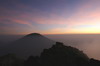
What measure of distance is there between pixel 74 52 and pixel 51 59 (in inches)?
435

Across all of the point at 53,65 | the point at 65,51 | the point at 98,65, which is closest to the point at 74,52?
the point at 65,51

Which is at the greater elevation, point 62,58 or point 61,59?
point 62,58

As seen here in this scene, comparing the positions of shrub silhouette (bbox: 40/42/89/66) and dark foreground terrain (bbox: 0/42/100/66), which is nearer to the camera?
dark foreground terrain (bbox: 0/42/100/66)

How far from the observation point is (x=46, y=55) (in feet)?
194

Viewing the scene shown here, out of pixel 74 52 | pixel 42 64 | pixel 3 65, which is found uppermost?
pixel 74 52

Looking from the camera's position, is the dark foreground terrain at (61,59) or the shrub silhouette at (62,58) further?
the shrub silhouette at (62,58)

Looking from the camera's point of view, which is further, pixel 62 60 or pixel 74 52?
pixel 74 52

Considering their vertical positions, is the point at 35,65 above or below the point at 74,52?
below

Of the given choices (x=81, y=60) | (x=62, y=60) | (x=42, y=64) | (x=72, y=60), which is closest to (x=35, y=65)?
(x=42, y=64)

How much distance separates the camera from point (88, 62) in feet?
155

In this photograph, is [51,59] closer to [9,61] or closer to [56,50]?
[56,50]

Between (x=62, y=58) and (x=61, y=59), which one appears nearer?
(x=61, y=59)

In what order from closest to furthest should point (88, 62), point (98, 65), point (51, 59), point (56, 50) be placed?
point (98, 65) → point (88, 62) → point (51, 59) → point (56, 50)

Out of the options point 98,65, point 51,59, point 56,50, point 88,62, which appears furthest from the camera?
point 56,50
